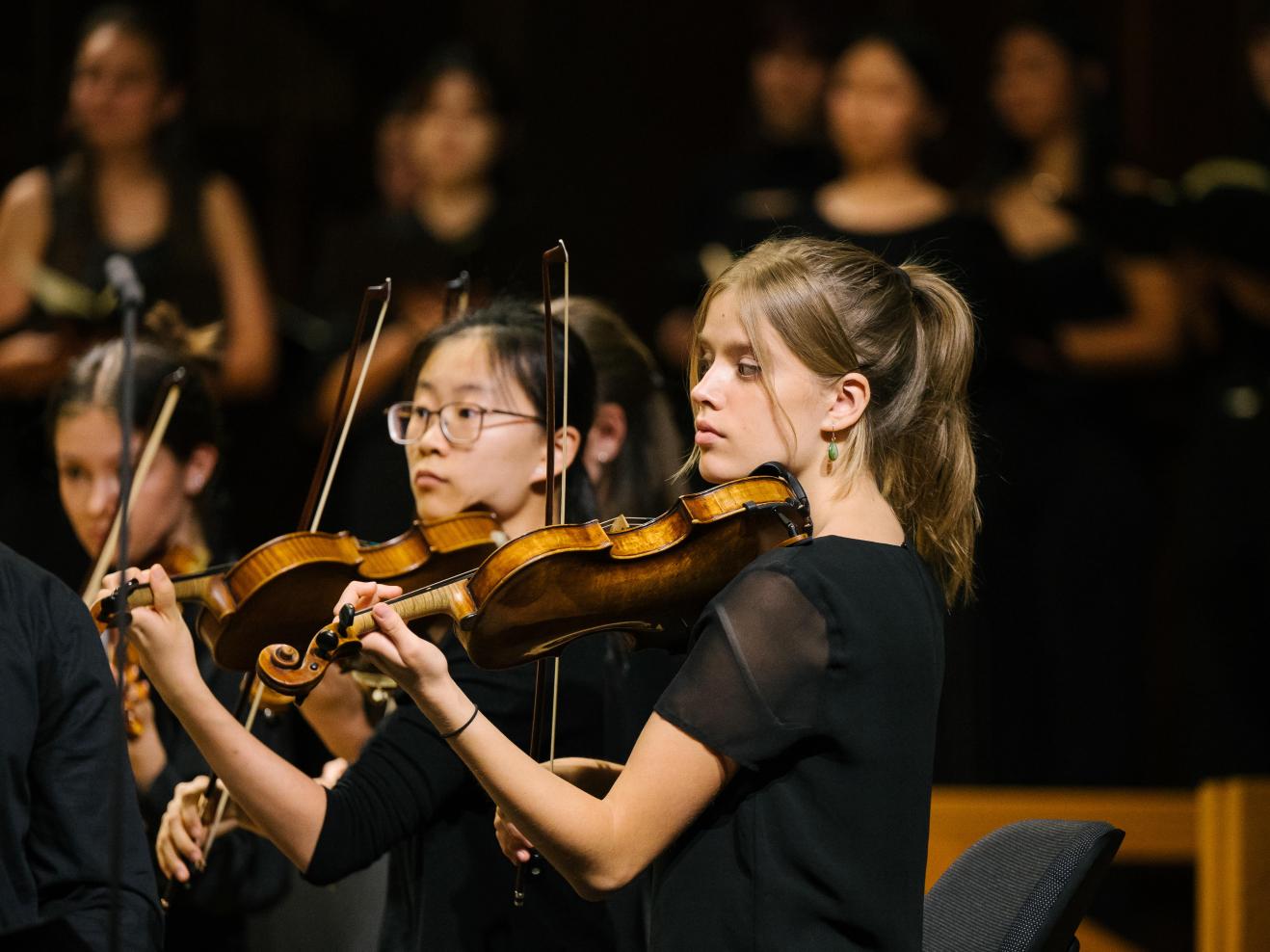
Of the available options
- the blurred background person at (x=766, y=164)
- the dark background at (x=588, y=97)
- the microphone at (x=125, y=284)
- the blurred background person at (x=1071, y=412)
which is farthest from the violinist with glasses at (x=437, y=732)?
the dark background at (x=588, y=97)

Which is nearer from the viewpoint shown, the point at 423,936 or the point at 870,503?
the point at 870,503

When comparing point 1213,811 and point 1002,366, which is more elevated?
point 1002,366

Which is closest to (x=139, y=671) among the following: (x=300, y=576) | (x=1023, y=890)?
(x=300, y=576)

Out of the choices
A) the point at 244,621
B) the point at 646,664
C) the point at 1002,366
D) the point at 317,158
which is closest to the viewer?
the point at 244,621

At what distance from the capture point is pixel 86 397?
2.59 meters

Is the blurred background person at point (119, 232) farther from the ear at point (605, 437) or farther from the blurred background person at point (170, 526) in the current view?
the ear at point (605, 437)

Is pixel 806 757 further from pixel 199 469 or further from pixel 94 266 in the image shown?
pixel 94 266

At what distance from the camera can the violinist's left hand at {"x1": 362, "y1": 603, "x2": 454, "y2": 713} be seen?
1561 mm

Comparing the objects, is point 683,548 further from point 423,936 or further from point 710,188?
point 710,188

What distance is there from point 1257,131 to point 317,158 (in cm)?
250

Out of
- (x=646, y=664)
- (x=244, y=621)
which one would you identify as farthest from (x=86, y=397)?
(x=646, y=664)

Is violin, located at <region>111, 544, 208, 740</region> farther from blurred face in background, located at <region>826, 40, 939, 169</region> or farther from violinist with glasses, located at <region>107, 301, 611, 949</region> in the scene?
blurred face in background, located at <region>826, 40, 939, 169</region>

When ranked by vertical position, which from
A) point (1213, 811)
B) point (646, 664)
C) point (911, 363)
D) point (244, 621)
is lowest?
point (1213, 811)

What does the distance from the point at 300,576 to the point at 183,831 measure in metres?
0.35
